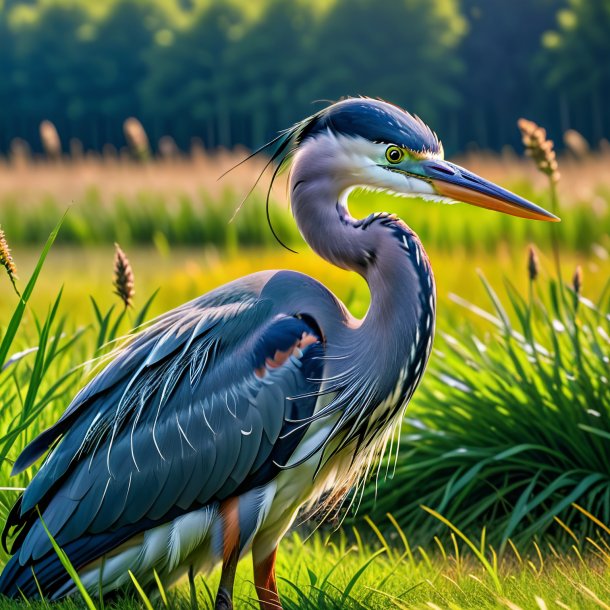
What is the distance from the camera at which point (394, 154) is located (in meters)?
3.23

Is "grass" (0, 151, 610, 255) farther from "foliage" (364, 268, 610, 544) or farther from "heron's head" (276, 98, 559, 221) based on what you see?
"heron's head" (276, 98, 559, 221)

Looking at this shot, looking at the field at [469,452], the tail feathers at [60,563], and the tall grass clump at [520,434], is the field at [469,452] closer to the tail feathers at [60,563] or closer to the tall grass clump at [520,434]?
the tall grass clump at [520,434]

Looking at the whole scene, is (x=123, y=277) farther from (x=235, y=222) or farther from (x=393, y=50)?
(x=393, y=50)

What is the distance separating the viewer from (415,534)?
4578 millimetres

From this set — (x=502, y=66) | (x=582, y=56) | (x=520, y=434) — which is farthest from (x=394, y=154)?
(x=502, y=66)

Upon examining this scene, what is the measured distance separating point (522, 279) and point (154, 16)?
44.9 meters

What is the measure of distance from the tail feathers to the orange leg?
18.1 inches

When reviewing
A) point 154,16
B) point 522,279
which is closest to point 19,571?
point 522,279

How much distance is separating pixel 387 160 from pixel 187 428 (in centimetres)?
102

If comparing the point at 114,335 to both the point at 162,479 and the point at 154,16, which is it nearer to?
the point at 162,479

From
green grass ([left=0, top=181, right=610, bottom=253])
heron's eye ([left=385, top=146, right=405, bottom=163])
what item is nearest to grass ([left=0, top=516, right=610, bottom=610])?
heron's eye ([left=385, top=146, right=405, bottom=163])

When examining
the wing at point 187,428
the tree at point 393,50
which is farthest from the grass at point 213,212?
the tree at point 393,50

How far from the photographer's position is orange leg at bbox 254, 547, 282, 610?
10.9ft

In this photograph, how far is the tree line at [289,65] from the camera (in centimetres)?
4128
